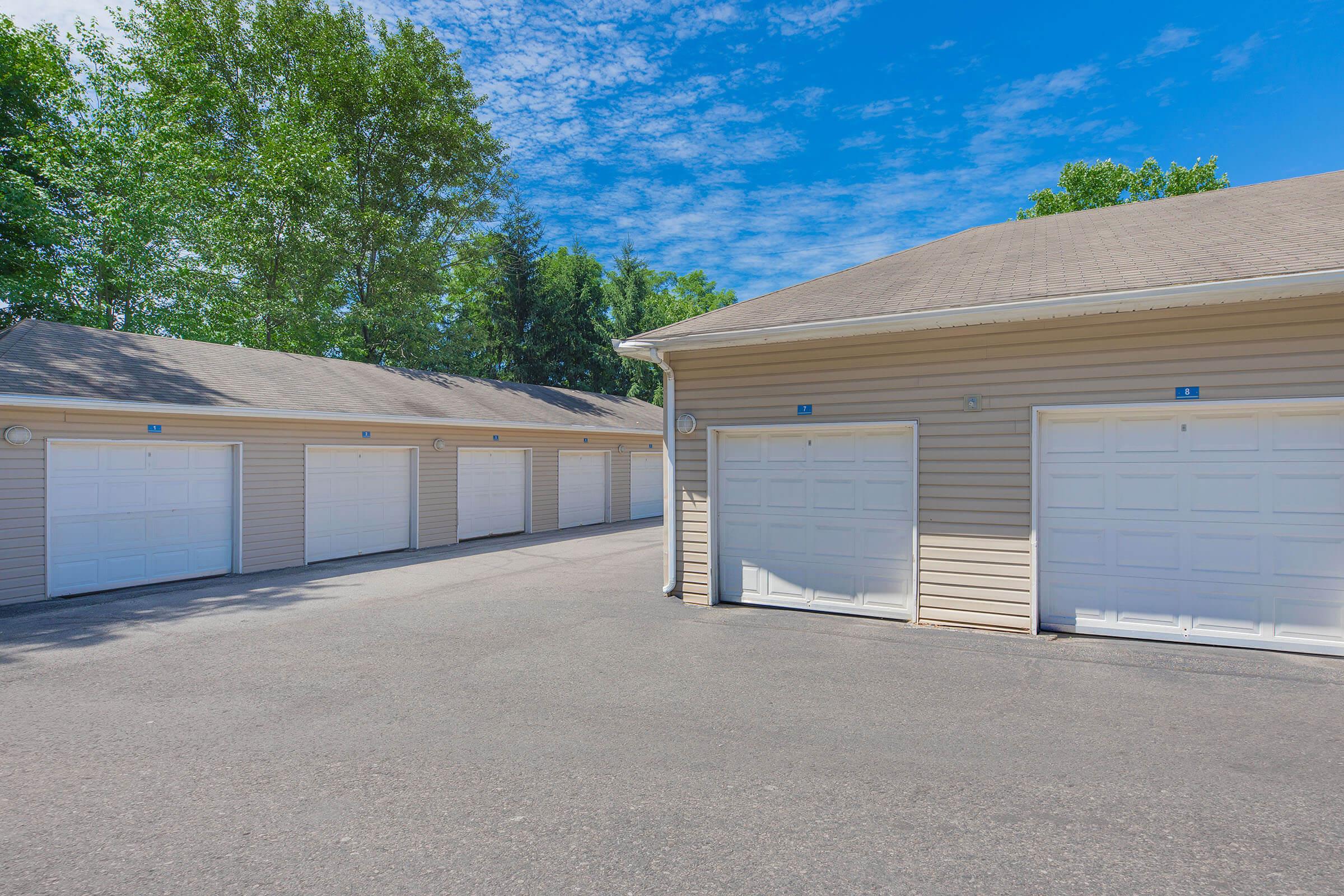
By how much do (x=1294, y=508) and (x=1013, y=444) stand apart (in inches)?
81.8

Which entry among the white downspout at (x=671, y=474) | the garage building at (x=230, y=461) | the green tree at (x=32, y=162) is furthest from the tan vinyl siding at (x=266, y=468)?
the green tree at (x=32, y=162)

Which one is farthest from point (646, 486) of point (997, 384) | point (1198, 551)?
point (1198, 551)

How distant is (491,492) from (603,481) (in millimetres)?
3511

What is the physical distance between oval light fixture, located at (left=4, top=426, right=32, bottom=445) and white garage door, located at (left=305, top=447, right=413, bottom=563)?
337 cm

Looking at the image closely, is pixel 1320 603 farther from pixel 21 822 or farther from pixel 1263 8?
pixel 1263 8

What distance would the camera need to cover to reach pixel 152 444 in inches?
346

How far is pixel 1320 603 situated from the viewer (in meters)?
5.27

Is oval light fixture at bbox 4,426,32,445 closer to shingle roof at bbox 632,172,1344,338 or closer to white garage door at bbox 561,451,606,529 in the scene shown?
shingle roof at bbox 632,172,1344,338

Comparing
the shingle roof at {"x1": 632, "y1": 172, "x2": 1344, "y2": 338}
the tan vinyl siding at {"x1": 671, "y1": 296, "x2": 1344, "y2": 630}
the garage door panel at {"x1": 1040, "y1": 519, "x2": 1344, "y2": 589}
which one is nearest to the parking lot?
the garage door panel at {"x1": 1040, "y1": 519, "x2": 1344, "y2": 589}

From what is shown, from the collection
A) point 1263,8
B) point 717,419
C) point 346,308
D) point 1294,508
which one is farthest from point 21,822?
point 346,308

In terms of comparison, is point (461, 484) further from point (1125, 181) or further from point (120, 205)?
point (1125, 181)

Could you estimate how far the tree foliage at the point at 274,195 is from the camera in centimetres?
1747

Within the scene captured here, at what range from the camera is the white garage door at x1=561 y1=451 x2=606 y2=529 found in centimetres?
1551

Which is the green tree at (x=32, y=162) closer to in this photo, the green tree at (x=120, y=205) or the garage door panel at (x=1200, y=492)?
the green tree at (x=120, y=205)
